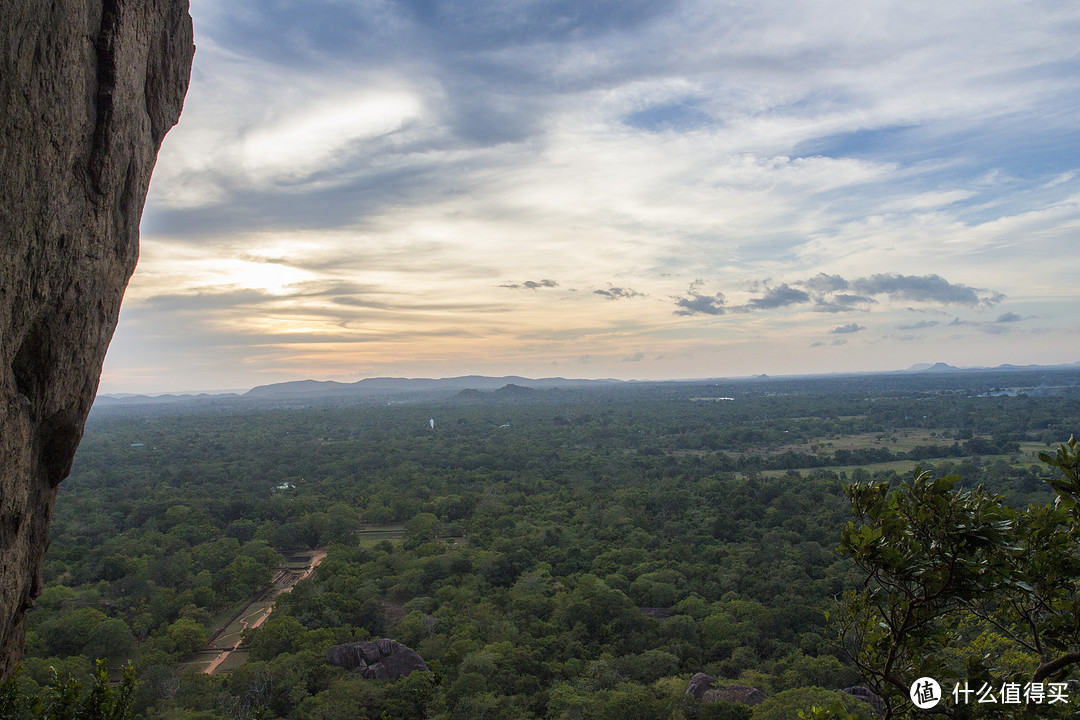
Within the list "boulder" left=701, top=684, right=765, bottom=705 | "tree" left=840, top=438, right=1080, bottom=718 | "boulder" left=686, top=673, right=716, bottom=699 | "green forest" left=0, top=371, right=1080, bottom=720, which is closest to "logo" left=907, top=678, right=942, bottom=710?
"tree" left=840, top=438, right=1080, bottom=718

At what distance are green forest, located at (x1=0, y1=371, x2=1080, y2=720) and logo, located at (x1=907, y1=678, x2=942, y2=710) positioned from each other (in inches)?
6.2

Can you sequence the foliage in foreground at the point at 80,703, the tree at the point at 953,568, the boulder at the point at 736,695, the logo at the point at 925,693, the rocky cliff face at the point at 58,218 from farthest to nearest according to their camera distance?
1. the boulder at the point at 736,695
2. the foliage in foreground at the point at 80,703
3. the rocky cliff face at the point at 58,218
4. the logo at the point at 925,693
5. the tree at the point at 953,568

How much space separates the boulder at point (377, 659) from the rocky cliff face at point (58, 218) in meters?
15.7

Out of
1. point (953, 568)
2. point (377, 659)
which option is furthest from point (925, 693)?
point (377, 659)

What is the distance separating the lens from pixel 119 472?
60.4 meters

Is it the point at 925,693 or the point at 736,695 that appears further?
the point at 736,695

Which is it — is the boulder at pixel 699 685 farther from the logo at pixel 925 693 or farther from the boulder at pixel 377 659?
the logo at pixel 925 693

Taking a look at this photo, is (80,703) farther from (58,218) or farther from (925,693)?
(925,693)

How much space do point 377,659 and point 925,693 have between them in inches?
814

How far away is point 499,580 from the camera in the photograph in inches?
1174

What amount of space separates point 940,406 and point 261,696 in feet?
401

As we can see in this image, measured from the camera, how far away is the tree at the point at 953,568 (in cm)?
377

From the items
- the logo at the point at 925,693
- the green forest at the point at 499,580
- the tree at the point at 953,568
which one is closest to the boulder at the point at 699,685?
the green forest at the point at 499,580

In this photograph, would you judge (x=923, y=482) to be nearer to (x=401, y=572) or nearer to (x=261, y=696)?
(x=261, y=696)
